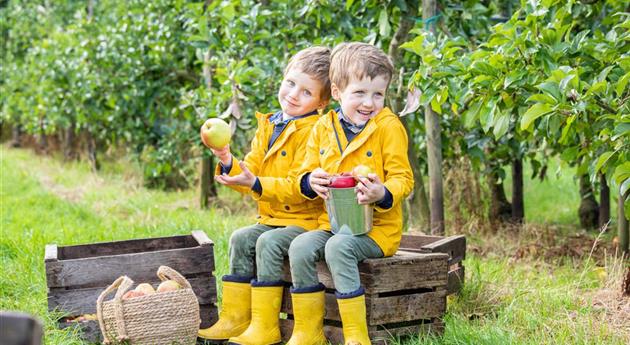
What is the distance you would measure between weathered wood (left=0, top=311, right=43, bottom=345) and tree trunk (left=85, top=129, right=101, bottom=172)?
10583mm

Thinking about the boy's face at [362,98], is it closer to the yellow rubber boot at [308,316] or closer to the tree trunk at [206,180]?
the yellow rubber boot at [308,316]

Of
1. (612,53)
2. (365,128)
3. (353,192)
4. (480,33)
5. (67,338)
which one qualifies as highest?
(480,33)

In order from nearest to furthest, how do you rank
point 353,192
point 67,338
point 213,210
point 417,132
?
point 353,192 < point 67,338 < point 417,132 < point 213,210

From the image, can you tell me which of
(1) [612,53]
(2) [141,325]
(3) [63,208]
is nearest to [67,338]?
(2) [141,325]

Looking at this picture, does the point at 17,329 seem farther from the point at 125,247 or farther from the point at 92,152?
the point at 92,152

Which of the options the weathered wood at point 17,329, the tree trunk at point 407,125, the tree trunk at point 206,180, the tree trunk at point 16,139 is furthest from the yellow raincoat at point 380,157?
the tree trunk at point 16,139

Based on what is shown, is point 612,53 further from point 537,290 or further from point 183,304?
point 183,304

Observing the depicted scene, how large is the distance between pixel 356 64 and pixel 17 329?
223 cm

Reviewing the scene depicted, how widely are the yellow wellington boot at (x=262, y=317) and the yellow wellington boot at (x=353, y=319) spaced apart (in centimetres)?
38

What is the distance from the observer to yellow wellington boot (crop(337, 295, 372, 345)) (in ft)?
10.2

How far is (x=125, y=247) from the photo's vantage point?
393cm

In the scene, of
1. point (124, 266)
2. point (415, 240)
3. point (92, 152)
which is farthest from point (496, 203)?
point (92, 152)

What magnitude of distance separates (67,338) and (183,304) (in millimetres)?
509

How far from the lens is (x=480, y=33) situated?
5309 mm
